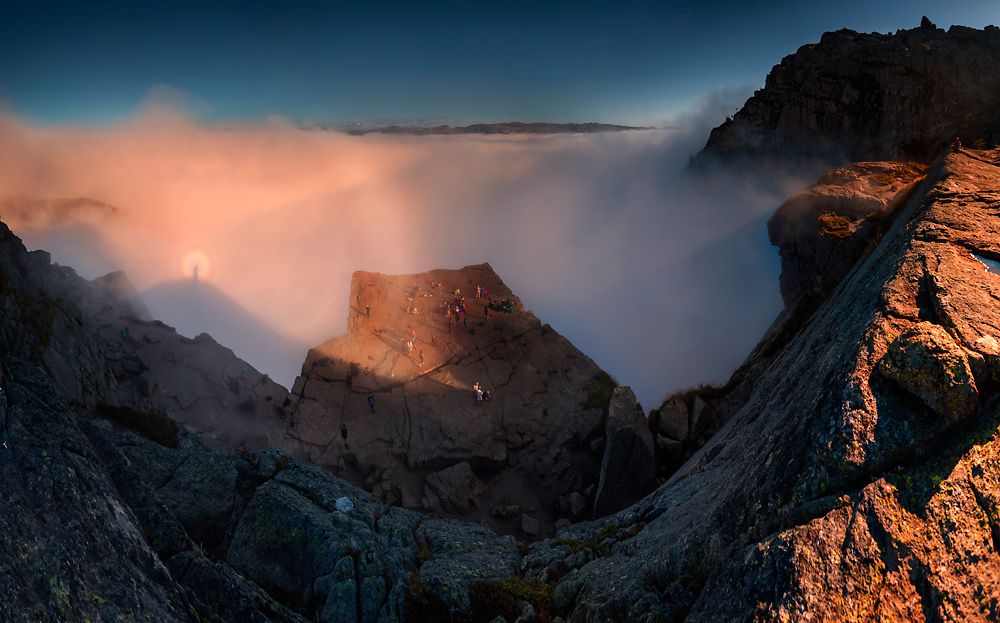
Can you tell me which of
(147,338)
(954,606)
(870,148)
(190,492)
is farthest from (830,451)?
(870,148)

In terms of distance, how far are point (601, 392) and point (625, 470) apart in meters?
11.9

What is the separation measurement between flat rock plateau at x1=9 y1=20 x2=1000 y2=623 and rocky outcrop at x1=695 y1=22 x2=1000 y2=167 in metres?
55.7

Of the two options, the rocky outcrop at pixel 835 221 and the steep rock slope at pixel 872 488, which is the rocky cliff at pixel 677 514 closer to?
the steep rock slope at pixel 872 488

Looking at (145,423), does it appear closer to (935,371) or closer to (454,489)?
(454,489)

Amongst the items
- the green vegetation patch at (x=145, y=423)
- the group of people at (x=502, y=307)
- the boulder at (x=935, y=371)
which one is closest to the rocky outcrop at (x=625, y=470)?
the group of people at (x=502, y=307)

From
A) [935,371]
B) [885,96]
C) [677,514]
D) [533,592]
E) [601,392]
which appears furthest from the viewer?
[885,96]

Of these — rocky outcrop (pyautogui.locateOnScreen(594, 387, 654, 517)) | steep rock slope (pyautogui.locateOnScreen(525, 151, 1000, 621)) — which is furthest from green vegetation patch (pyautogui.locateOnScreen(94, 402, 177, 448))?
rocky outcrop (pyautogui.locateOnScreen(594, 387, 654, 517))

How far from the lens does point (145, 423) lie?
68.7ft

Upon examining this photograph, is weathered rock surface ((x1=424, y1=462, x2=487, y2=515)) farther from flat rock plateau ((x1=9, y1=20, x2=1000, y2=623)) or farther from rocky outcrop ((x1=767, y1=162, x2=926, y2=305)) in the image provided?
rocky outcrop ((x1=767, y1=162, x2=926, y2=305))

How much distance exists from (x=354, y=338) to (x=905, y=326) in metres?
44.0

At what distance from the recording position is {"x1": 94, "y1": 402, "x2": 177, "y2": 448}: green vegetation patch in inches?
810

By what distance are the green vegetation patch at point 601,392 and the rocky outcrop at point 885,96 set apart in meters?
69.1

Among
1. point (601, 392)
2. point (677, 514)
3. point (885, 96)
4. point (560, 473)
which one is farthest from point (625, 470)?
point (885, 96)

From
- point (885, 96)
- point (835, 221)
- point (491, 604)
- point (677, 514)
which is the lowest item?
point (491, 604)
